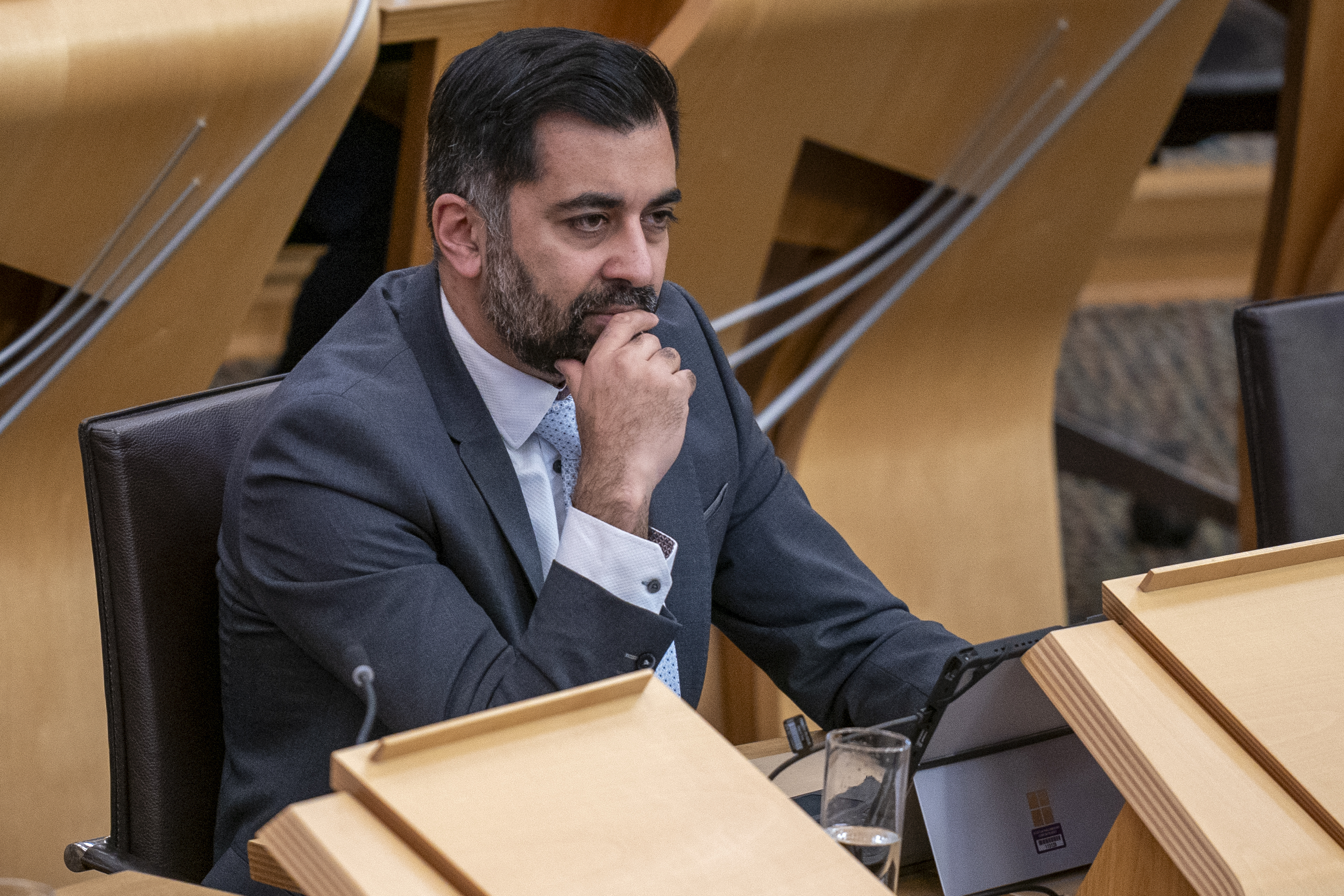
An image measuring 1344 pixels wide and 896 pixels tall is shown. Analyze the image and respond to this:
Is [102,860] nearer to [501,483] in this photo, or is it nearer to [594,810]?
[501,483]

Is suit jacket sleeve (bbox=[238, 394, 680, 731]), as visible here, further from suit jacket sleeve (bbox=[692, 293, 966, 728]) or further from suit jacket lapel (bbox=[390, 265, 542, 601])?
suit jacket sleeve (bbox=[692, 293, 966, 728])

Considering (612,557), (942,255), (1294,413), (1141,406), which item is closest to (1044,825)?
(612,557)

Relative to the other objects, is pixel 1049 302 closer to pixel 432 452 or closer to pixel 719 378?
pixel 719 378

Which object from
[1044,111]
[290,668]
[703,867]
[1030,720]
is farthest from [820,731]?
[1044,111]

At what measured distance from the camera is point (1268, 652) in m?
0.84

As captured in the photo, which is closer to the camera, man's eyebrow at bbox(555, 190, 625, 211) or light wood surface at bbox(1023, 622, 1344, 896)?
light wood surface at bbox(1023, 622, 1344, 896)

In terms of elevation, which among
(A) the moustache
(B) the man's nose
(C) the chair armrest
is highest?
(B) the man's nose

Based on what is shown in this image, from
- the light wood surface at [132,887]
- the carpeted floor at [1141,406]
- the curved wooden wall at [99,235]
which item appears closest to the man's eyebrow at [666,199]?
the light wood surface at [132,887]

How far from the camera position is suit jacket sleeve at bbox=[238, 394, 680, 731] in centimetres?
103

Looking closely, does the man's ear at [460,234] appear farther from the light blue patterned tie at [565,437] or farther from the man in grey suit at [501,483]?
the light blue patterned tie at [565,437]

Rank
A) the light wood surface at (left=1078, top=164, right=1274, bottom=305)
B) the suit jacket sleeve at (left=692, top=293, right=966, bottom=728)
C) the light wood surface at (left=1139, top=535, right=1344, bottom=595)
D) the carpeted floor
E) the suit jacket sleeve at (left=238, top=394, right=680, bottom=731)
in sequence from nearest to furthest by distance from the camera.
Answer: the light wood surface at (left=1139, top=535, right=1344, bottom=595), the suit jacket sleeve at (left=238, top=394, right=680, bottom=731), the suit jacket sleeve at (left=692, top=293, right=966, bottom=728), the carpeted floor, the light wood surface at (left=1078, top=164, right=1274, bottom=305)

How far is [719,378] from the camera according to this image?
1.44 m

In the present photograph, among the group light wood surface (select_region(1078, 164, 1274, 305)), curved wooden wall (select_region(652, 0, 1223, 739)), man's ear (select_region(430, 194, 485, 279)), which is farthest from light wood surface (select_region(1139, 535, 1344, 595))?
light wood surface (select_region(1078, 164, 1274, 305))

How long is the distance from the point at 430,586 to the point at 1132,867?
507 millimetres
